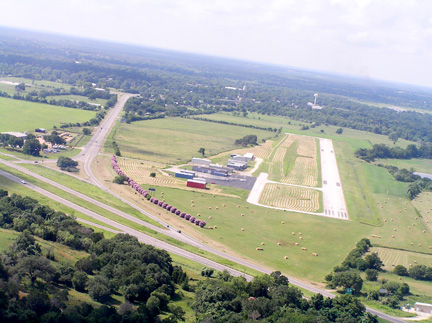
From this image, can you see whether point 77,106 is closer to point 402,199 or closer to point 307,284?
point 402,199

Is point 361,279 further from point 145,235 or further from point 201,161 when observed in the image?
point 201,161

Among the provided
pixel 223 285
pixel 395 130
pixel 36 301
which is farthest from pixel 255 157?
pixel 395 130

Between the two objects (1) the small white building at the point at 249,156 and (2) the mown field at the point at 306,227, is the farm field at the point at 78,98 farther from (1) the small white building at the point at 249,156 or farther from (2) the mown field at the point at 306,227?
(1) the small white building at the point at 249,156

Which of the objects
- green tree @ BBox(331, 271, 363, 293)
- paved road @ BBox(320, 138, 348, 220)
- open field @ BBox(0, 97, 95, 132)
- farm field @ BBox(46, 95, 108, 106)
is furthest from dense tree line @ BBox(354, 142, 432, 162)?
farm field @ BBox(46, 95, 108, 106)

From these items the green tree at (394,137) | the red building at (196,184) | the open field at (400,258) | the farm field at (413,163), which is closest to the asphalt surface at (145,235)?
the red building at (196,184)

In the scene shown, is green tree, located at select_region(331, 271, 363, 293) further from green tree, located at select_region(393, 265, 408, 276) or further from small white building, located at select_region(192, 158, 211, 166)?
small white building, located at select_region(192, 158, 211, 166)

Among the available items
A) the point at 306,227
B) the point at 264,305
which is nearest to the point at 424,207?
the point at 306,227
